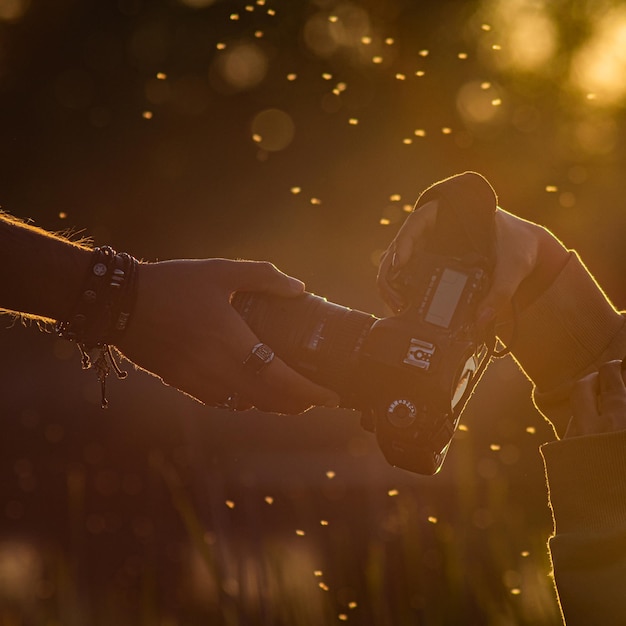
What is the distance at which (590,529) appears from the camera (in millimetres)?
1292

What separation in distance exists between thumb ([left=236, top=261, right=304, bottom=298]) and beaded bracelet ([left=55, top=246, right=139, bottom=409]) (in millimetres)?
233

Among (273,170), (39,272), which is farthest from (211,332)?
(273,170)

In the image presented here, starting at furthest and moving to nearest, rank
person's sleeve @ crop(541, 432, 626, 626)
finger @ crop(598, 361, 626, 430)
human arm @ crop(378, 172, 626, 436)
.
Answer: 1. human arm @ crop(378, 172, 626, 436)
2. finger @ crop(598, 361, 626, 430)
3. person's sleeve @ crop(541, 432, 626, 626)

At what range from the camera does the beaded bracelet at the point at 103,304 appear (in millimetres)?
1918

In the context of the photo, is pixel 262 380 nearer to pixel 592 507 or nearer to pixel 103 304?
pixel 103 304

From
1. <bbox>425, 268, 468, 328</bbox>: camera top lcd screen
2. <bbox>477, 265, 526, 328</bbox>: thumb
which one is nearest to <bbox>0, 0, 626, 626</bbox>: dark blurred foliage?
<bbox>477, 265, 526, 328</bbox>: thumb

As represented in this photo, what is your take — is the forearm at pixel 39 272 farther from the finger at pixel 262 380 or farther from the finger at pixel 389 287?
the finger at pixel 389 287

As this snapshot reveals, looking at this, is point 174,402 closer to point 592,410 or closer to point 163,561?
point 163,561

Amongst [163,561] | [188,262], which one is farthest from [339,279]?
[188,262]

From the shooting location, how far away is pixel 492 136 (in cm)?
1413

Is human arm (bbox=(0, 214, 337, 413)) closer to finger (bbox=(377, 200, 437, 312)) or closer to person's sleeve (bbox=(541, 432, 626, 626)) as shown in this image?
finger (bbox=(377, 200, 437, 312))

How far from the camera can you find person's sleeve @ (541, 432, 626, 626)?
1250 millimetres

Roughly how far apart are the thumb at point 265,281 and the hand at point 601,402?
0.74 meters

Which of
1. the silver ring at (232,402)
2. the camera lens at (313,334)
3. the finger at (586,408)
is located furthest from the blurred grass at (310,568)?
the finger at (586,408)
